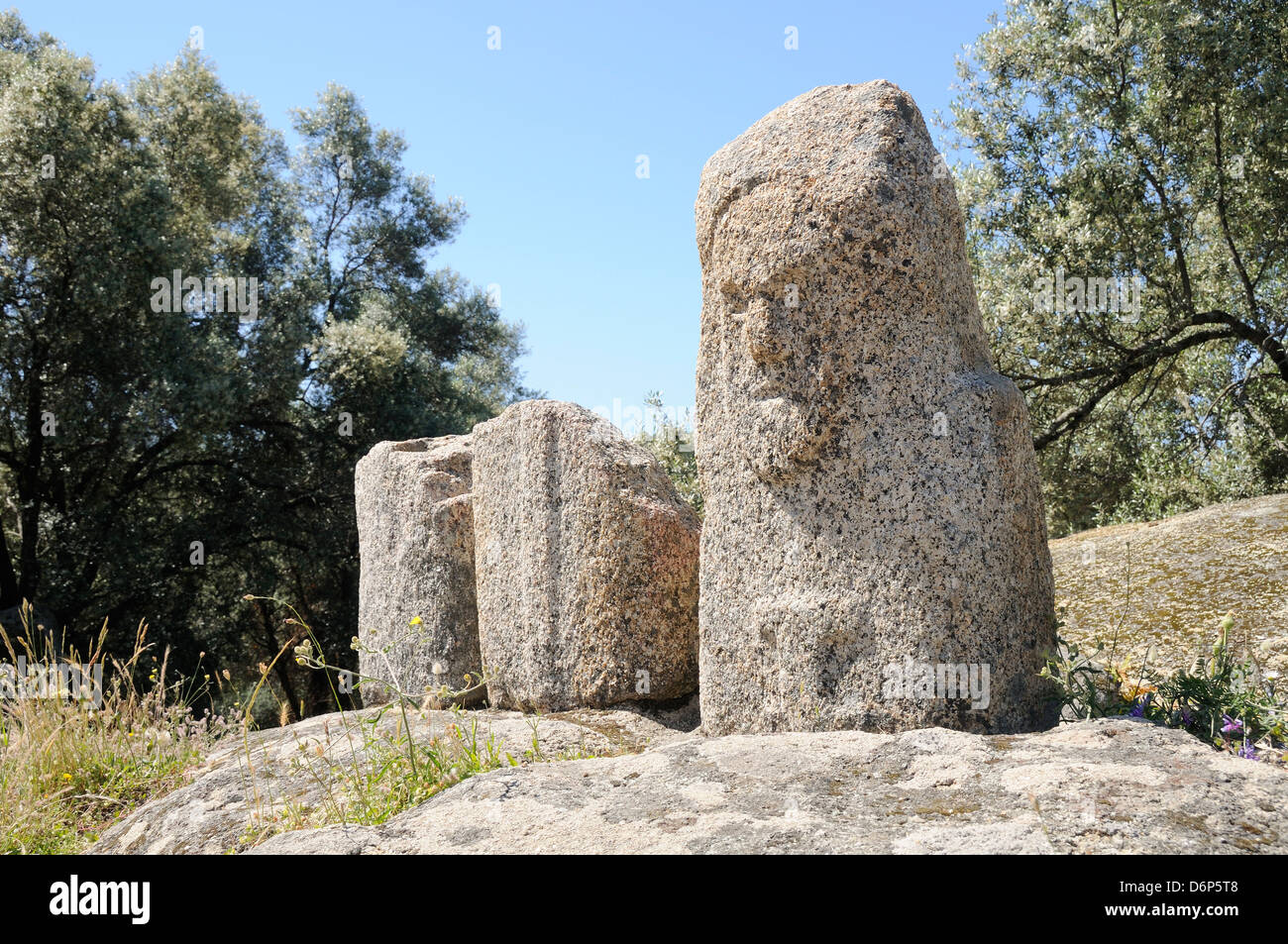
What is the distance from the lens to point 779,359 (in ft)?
14.6

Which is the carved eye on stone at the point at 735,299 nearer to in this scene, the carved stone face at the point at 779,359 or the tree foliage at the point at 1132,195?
the carved stone face at the point at 779,359

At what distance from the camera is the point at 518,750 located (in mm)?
4684

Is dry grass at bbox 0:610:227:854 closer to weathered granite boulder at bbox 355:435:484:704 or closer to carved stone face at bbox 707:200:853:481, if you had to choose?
weathered granite boulder at bbox 355:435:484:704

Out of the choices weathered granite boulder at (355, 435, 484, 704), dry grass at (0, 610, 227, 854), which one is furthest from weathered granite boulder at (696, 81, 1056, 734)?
dry grass at (0, 610, 227, 854)

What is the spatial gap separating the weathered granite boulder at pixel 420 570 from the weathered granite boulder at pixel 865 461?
256 cm

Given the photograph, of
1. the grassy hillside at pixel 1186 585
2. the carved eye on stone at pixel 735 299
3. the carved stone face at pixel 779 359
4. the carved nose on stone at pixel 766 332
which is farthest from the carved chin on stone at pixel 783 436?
the grassy hillside at pixel 1186 585

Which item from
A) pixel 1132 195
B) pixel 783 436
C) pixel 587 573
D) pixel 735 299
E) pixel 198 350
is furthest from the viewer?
pixel 198 350

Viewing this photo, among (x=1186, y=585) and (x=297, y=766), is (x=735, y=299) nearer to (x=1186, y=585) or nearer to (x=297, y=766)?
(x=297, y=766)

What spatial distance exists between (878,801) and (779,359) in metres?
2.04

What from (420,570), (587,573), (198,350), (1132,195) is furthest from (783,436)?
(198,350)

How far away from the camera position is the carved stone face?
171 inches

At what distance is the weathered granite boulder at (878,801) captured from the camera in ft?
8.81
